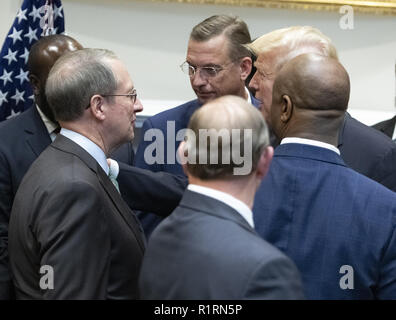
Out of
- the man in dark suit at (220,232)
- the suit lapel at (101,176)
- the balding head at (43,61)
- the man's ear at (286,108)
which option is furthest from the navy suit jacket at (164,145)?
the man in dark suit at (220,232)

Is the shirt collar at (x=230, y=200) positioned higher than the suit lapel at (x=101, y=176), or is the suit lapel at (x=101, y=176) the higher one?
the shirt collar at (x=230, y=200)

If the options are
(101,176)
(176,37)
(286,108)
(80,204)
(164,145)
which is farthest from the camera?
(176,37)

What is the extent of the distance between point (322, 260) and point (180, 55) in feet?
13.5

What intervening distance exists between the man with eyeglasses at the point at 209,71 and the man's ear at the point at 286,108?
51.9 inches

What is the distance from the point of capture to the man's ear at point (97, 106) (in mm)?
3166

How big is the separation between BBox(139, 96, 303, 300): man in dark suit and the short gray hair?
89 cm

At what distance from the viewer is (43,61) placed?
4.24 meters

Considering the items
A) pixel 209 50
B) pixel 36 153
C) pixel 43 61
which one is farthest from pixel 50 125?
pixel 209 50

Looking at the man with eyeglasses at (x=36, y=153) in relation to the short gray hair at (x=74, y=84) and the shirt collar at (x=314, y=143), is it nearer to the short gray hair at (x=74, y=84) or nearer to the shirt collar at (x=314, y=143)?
the short gray hair at (x=74, y=84)

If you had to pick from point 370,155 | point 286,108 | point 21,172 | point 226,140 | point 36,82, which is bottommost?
point 21,172

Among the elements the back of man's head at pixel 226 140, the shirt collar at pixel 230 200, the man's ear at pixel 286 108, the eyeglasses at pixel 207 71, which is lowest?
the eyeglasses at pixel 207 71

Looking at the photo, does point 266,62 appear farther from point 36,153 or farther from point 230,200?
point 230,200

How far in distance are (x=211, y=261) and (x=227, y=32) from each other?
2586 mm

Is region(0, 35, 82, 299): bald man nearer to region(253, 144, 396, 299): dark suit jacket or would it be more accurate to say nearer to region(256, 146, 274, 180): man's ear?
region(253, 144, 396, 299): dark suit jacket
